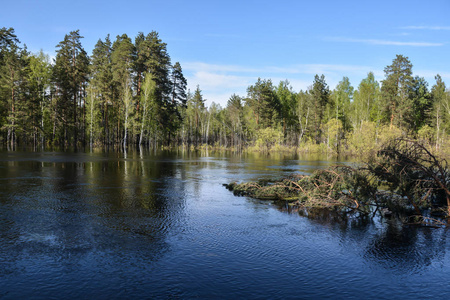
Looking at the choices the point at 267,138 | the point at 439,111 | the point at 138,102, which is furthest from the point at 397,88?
the point at 138,102

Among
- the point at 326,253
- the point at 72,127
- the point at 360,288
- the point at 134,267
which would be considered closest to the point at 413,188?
the point at 326,253

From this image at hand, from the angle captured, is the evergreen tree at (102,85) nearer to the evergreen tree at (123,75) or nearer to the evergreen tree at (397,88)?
the evergreen tree at (123,75)

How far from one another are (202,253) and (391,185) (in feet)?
32.7

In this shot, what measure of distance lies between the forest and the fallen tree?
47.0 meters

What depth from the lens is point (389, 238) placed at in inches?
464

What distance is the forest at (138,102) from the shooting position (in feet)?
212

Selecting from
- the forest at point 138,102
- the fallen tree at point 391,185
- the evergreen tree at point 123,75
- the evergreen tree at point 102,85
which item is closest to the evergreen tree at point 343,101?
the forest at point 138,102

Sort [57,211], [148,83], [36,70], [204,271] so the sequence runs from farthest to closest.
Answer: [36,70] → [148,83] → [57,211] → [204,271]

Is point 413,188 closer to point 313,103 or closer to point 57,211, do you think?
point 57,211

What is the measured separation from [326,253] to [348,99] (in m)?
95.5

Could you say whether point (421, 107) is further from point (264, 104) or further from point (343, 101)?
point (264, 104)

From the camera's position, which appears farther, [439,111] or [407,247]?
[439,111]

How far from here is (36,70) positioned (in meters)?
72.3

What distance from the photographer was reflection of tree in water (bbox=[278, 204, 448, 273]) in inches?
385
